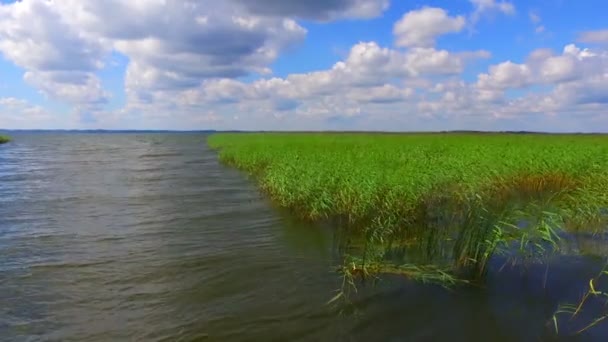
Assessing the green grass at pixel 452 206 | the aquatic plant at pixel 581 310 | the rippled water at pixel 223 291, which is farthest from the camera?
the green grass at pixel 452 206

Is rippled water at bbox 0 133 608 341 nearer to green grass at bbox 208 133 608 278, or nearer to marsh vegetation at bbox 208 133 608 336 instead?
marsh vegetation at bbox 208 133 608 336

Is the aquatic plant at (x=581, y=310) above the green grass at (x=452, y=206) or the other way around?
the other way around

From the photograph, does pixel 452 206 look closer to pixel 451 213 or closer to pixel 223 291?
pixel 451 213

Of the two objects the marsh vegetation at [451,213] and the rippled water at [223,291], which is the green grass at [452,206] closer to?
the marsh vegetation at [451,213]

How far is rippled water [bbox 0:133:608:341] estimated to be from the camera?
21.0ft

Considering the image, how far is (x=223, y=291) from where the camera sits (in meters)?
8.05

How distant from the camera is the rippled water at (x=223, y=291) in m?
6.40

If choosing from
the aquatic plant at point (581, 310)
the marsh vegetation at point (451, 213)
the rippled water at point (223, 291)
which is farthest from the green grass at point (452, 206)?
the aquatic plant at point (581, 310)

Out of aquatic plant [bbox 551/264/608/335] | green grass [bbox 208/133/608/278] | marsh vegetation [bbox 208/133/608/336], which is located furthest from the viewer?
green grass [bbox 208/133/608/278]

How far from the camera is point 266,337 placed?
6199 millimetres

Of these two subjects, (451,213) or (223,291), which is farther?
(451,213)

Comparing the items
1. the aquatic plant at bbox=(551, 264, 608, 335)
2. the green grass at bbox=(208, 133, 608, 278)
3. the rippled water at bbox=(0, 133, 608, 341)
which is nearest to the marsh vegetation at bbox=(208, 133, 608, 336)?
the green grass at bbox=(208, 133, 608, 278)

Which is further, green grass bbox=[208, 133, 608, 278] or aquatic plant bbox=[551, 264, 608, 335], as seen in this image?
green grass bbox=[208, 133, 608, 278]

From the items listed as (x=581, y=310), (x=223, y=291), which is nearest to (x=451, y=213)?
(x=581, y=310)
